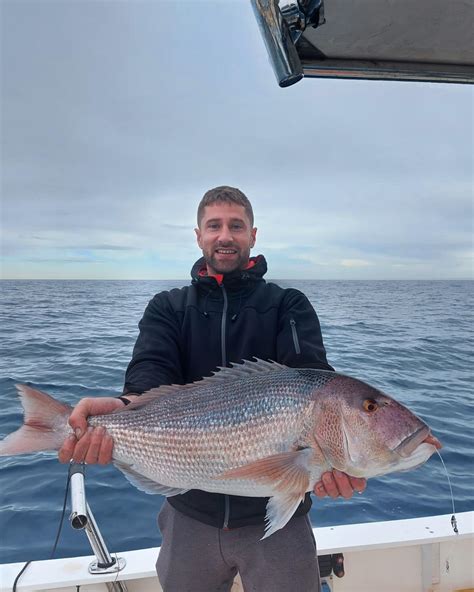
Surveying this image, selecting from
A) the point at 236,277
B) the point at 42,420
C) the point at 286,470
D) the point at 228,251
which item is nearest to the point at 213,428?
the point at 286,470

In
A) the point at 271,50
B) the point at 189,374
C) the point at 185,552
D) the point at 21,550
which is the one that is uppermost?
the point at 271,50

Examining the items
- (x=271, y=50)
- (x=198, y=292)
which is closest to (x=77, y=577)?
(x=198, y=292)

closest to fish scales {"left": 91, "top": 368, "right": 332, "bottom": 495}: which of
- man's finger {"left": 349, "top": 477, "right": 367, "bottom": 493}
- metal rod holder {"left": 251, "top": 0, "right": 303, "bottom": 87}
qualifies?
man's finger {"left": 349, "top": 477, "right": 367, "bottom": 493}

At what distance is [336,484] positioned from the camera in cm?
218

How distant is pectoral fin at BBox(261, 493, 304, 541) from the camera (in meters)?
2.11

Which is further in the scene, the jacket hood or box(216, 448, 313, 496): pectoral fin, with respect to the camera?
the jacket hood

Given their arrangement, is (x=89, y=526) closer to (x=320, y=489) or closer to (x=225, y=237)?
(x=320, y=489)

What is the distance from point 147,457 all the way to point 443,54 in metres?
2.73

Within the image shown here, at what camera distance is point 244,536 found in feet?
8.12

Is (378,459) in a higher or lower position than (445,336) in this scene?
higher

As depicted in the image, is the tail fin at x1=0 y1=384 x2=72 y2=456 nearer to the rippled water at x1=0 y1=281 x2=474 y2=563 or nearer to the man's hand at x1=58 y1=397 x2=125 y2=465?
the man's hand at x1=58 y1=397 x2=125 y2=465

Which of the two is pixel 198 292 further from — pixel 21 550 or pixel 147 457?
pixel 21 550

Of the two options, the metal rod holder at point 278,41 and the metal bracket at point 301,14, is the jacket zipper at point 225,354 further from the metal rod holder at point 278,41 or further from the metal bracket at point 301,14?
the metal bracket at point 301,14

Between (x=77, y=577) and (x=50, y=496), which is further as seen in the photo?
(x=50, y=496)
